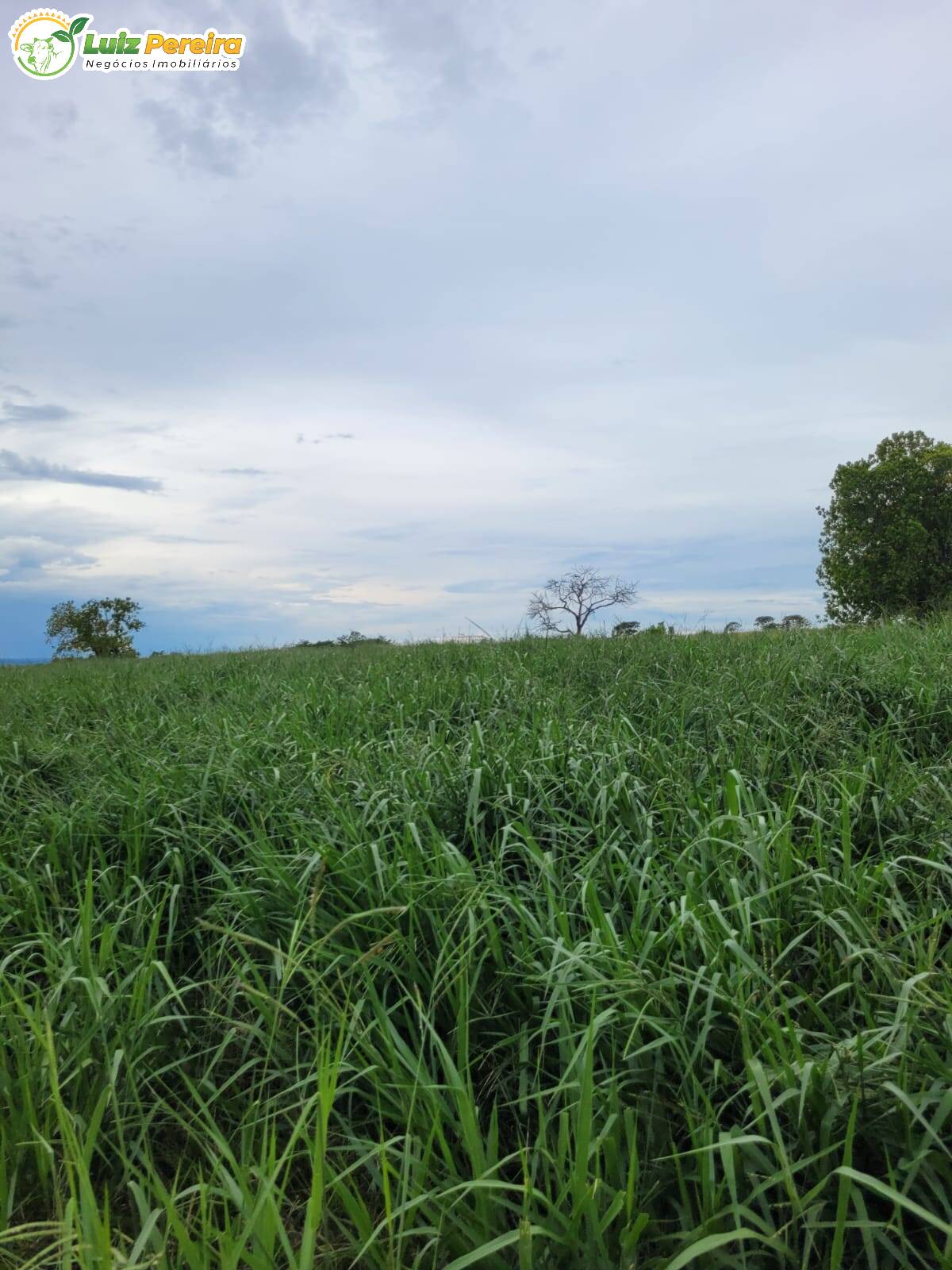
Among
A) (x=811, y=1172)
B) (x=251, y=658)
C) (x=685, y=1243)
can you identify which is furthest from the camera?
(x=251, y=658)

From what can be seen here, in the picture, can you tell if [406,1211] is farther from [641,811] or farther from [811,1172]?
[641,811]

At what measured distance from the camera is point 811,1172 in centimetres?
172

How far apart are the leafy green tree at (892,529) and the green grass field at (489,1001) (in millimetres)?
23057

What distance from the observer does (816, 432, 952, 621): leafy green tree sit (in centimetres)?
2494

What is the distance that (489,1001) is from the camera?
2361 millimetres

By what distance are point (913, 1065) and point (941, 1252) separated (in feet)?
1.12

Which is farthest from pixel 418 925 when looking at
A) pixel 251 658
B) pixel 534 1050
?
pixel 251 658

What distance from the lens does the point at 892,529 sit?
25.4 metres

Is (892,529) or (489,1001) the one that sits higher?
(892,529)

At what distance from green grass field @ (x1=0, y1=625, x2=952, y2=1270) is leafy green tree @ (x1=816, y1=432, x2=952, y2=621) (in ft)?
75.6

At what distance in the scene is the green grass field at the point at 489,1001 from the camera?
1632 mm

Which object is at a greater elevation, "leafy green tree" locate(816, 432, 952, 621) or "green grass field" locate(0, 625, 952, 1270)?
"leafy green tree" locate(816, 432, 952, 621)

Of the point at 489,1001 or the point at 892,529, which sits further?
the point at 892,529

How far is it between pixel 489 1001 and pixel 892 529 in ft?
87.9
